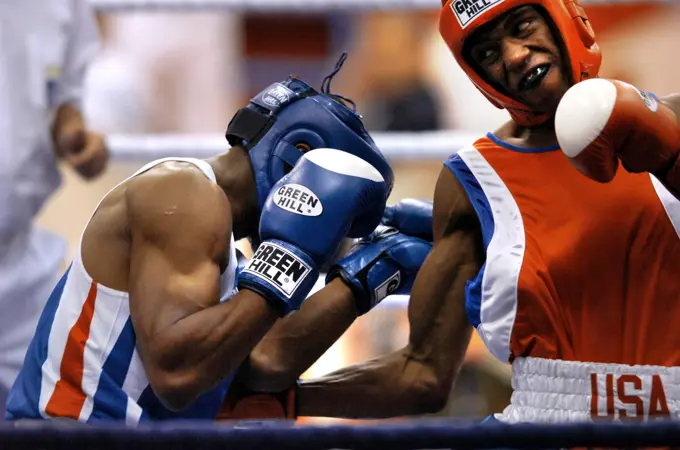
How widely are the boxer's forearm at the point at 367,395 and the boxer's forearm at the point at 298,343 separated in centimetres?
9

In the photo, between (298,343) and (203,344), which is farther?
(298,343)

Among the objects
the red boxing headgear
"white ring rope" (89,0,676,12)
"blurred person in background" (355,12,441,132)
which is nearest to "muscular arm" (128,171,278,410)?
the red boxing headgear

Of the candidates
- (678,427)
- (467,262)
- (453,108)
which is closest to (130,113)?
(453,108)

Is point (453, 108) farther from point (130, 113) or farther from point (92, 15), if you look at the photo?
point (92, 15)

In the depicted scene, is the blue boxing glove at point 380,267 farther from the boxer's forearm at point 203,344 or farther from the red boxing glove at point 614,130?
the red boxing glove at point 614,130

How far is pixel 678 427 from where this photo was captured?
111 cm

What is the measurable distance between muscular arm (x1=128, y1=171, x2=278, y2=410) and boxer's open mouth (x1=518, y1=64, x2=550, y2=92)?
1.75ft

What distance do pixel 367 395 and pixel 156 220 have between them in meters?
0.60

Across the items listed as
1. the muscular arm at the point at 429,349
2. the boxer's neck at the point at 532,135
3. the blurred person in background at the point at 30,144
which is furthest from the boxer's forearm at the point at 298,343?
the blurred person in background at the point at 30,144

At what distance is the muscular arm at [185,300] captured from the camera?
167 centimetres

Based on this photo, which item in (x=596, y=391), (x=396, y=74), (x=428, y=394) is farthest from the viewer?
(x=396, y=74)

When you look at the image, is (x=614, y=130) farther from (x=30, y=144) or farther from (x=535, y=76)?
(x=30, y=144)

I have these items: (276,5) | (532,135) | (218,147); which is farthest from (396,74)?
(532,135)

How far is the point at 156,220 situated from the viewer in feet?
5.75
